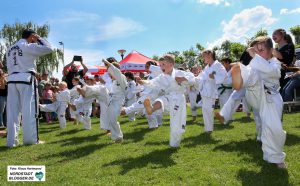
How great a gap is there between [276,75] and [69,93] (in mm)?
7469

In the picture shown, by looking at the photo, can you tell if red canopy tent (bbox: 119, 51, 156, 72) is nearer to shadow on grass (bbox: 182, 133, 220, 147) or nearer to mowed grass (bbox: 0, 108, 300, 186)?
mowed grass (bbox: 0, 108, 300, 186)

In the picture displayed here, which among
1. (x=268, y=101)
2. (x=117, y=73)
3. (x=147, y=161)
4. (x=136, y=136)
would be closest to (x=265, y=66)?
(x=268, y=101)

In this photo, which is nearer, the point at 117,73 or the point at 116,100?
the point at 117,73

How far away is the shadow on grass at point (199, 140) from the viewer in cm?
687

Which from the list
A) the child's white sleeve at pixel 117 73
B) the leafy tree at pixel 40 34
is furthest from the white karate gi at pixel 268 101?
the leafy tree at pixel 40 34

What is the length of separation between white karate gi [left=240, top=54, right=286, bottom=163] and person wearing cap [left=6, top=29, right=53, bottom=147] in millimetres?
4962

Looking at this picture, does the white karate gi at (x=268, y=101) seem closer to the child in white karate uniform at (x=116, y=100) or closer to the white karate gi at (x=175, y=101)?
the white karate gi at (x=175, y=101)

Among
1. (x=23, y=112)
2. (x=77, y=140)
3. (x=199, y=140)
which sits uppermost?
(x=23, y=112)

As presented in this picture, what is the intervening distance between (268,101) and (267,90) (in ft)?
0.56

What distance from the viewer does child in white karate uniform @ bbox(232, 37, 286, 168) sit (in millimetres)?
4730

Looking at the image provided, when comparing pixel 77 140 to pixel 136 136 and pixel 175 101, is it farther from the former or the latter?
pixel 175 101

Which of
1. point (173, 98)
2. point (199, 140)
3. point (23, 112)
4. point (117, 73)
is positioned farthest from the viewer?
point (23, 112)

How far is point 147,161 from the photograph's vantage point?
5.53 meters

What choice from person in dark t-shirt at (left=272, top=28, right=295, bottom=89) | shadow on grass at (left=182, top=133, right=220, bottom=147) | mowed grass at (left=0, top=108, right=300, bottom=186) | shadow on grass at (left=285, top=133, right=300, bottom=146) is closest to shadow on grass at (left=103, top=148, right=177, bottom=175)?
mowed grass at (left=0, top=108, right=300, bottom=186)
